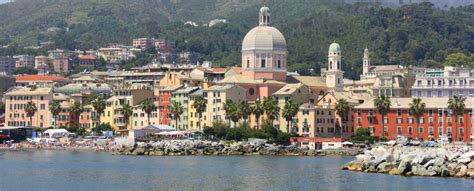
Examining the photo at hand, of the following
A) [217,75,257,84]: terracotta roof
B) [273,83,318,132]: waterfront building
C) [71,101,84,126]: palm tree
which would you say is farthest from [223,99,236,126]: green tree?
[71,101,84,126]: palm tree

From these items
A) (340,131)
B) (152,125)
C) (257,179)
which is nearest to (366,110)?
(340,131)

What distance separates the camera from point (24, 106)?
486 feet

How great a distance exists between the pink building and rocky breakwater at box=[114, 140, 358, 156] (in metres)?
36.3

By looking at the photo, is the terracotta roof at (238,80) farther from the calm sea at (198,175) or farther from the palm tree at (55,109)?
the calm sea at (198,175)

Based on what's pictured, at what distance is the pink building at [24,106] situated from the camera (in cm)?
14700

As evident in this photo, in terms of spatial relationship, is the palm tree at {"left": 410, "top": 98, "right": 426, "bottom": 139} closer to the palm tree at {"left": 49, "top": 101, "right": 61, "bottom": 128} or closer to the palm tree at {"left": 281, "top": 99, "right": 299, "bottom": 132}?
the palm tree at {"left": 281, "top": 99, "right": 299, "bottom": 132}

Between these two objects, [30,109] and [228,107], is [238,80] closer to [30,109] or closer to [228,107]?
[228,107]

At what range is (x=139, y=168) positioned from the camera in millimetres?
88125

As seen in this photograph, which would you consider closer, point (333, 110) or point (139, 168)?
point (139, 168)

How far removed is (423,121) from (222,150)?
20793 millimetres

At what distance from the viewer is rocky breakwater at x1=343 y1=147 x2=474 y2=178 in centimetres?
7619

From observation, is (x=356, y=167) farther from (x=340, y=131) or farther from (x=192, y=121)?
(x=192, y=121)

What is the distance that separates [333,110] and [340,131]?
233cm

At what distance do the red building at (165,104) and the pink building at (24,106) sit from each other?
16.1 metres
